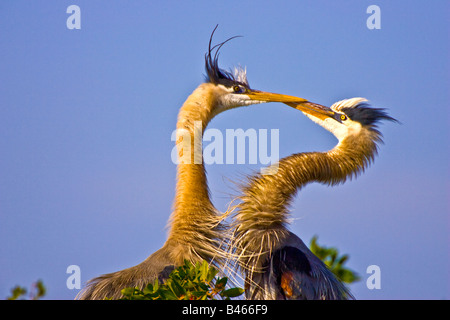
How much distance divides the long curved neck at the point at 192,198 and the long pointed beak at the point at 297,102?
3.29ft

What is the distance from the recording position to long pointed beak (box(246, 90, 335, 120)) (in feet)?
26.7

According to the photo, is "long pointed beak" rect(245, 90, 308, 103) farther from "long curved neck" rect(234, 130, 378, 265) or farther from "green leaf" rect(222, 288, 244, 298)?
"green leaf" rect(222, 288, 244, 298)

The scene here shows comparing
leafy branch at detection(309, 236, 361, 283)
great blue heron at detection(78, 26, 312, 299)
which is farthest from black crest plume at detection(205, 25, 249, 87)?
leafy branch at detection(309, 236, 361, 283)

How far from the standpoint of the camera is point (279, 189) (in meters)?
7.21

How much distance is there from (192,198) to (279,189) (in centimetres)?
156

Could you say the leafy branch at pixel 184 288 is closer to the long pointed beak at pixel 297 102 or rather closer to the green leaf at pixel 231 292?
the green leaf at pixel 231 292

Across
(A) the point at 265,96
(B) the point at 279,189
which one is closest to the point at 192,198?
(B) the point at 279,189

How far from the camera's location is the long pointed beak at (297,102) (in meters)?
8.12

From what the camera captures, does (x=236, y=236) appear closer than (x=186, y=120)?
Yes

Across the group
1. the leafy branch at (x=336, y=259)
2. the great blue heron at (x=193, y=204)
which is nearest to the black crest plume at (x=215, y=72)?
the great blue heron at (x=193, y=204)
